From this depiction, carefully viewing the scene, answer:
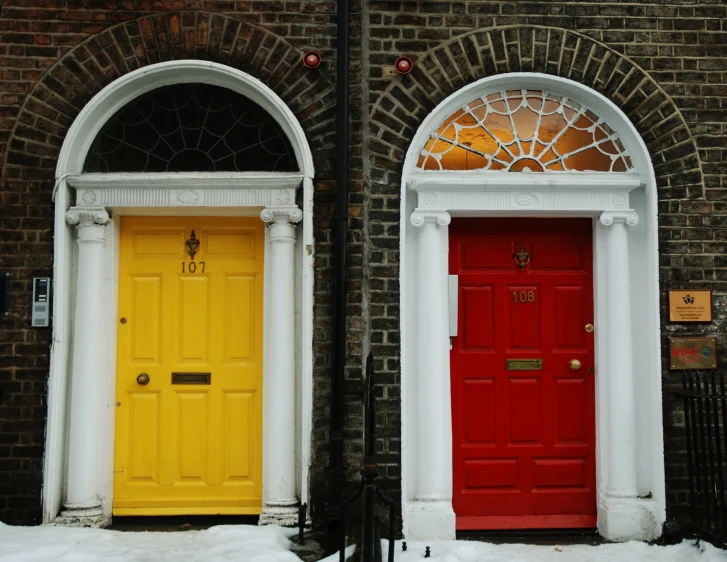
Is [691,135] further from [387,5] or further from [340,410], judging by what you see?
[340,410]

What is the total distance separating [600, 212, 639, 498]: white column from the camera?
477 centimetres

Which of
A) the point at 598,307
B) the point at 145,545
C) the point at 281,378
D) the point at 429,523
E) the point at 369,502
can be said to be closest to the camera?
the point at 369,502

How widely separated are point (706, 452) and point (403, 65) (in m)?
3.45

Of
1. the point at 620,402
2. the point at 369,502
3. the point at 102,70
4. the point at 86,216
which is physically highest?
the point at 102,70

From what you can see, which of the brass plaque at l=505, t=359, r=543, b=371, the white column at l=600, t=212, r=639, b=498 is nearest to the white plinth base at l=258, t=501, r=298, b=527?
the brass plaque at l=505, t=359, r=543, b=371

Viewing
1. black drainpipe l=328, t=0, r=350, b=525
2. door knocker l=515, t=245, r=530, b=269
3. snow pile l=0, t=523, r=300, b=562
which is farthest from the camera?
door knocker l=515, t=245, r=530, b=269

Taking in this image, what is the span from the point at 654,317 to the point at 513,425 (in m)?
1.25

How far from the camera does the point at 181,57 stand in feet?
16.0

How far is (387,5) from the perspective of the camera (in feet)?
16.1

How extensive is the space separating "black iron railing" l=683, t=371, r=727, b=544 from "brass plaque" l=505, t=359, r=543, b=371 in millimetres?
975

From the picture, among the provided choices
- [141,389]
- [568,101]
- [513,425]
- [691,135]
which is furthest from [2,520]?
[691,135]

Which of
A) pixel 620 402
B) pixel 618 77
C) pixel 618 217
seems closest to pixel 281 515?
pixel 620 402

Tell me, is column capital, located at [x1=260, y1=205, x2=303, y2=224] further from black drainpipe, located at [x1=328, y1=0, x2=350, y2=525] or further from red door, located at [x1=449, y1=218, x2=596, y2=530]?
red door, located at [x1=449, y1=218, x2=596, y2=530]

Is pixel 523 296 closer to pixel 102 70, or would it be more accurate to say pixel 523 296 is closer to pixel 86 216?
pixel 86 216
